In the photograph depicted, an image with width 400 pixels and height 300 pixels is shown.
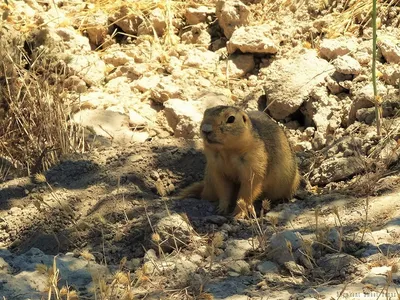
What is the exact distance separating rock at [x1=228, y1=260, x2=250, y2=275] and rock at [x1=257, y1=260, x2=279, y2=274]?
0.07 m

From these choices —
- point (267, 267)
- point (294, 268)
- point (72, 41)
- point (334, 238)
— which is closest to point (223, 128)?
point (334, 238)

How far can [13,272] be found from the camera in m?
5.07

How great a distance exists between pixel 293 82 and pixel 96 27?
9.05ft

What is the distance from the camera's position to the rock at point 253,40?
869 centimetres

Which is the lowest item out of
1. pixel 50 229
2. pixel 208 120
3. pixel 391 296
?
pixel 50 229

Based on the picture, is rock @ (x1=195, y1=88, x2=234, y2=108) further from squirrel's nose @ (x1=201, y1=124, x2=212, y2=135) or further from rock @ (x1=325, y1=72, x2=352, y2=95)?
squirrel's nose @ (x1=201, y1=124, x2=212, y2=135)

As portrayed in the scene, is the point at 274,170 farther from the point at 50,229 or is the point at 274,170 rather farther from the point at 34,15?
the point at 34,15

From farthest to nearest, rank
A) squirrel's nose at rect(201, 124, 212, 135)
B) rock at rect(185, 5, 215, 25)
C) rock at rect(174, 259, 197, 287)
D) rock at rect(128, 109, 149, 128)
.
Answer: rock at rect(185, 5, 215, 25) → rock at rect(128, 109, 149, 128) → squirrel's nose at rect(201, 124, 212, 135) → rock at rect(174, 259, 197, 287)

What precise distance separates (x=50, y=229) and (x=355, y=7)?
4226mm

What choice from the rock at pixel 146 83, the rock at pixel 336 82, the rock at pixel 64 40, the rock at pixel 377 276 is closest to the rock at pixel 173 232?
the rock at pixel 377 276

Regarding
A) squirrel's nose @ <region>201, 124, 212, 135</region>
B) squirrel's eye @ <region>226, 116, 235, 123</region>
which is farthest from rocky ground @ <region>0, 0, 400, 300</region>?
squirrel's eye @ <region>226, 116, 235, 123</region>

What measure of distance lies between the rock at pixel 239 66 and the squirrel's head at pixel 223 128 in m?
2.56

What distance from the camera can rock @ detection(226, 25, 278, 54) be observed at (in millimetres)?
8688

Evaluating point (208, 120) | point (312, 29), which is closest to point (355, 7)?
point (312, 29)
